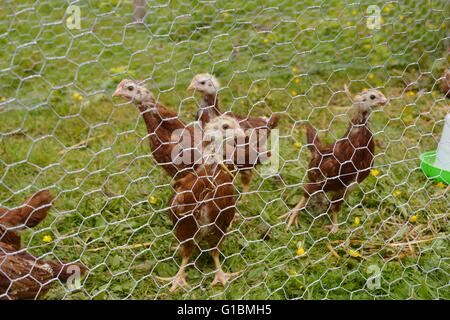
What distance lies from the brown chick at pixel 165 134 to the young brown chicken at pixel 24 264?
44 centimetres

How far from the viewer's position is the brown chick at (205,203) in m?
1.63

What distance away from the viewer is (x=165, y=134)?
75.7 inches

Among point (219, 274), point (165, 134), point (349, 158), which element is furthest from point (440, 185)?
point (165, 134)

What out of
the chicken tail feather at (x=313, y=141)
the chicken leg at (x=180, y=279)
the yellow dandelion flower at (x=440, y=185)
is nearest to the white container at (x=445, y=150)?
the yellow dandelion flower at (x=440, y=185)

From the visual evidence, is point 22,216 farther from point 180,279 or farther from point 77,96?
point 77,96

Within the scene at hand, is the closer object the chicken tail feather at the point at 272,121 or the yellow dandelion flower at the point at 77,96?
the chicken tail feather at the point at 272,121

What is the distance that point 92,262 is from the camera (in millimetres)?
1794

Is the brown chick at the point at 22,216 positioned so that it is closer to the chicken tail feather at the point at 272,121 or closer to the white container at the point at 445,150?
the chicken tail feather at the point at 272,121

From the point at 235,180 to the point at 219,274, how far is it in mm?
498

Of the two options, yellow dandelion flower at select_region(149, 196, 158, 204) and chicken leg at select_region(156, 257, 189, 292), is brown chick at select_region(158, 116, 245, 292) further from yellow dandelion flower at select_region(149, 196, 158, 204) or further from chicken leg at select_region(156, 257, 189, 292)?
yellow dandelion flower at select_region(149, 196, 158, 204)

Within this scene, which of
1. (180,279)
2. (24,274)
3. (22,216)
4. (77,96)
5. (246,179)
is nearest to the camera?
(24,274)

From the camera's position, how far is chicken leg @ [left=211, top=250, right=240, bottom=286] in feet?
5.73

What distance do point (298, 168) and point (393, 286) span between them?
74cm

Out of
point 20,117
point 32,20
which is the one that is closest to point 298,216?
point 20,117
